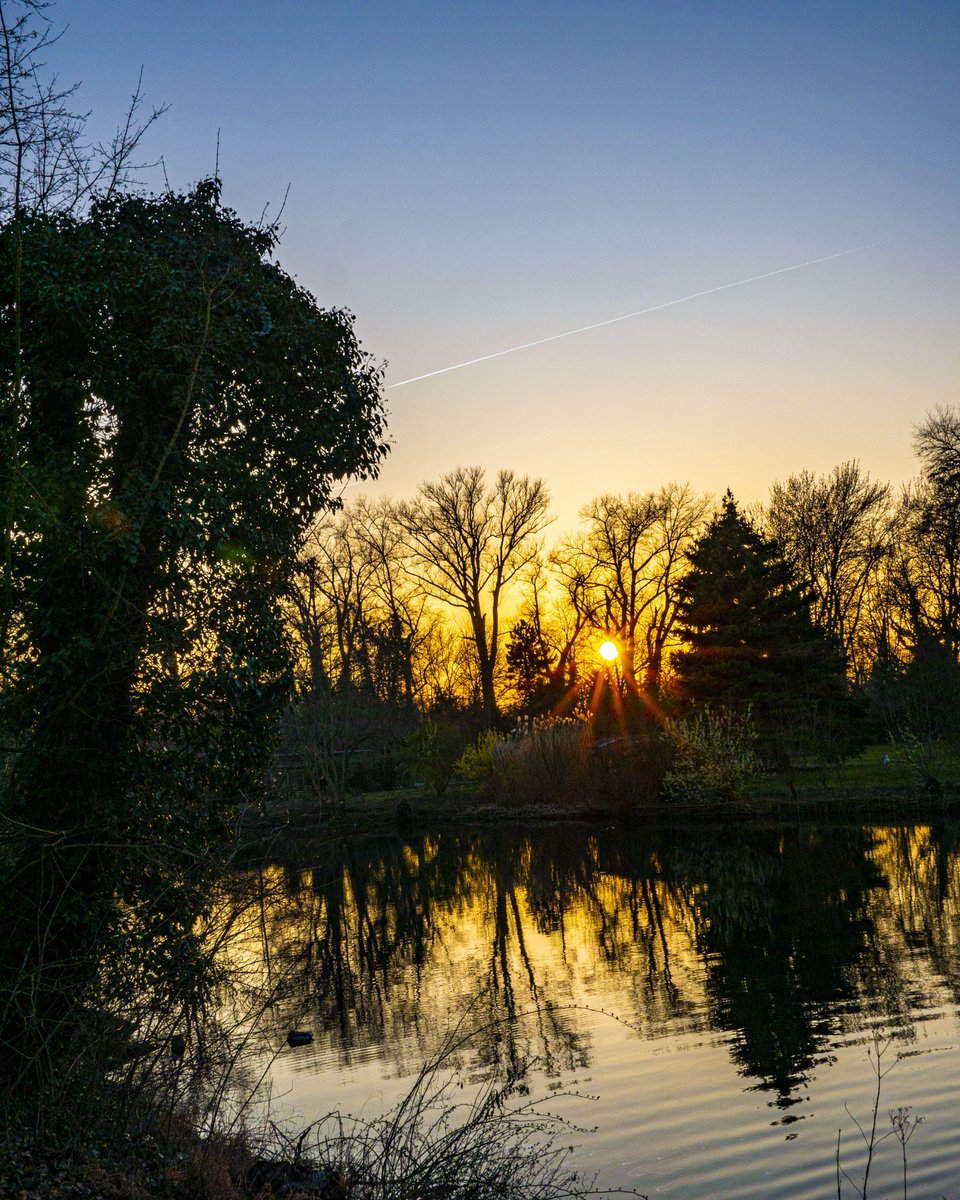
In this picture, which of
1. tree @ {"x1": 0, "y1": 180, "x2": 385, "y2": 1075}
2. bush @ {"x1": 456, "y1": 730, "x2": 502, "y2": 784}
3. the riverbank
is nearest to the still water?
tree @ {"x1": 0, "y1": 180, "x2": 385, "y2": 1075}

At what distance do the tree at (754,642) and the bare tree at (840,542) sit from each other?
10.2 meters

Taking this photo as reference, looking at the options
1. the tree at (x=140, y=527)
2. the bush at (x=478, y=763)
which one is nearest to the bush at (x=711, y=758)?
the bush at (x=478, y=763)

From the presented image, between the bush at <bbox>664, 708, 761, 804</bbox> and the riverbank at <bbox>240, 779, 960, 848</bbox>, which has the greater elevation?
the bush at <bbox>664, 708, 761, 804</bbox>

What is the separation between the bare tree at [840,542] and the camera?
44.5m

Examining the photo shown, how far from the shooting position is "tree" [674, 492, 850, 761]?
107ft

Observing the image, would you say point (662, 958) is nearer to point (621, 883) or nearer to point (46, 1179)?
point (621, 883)

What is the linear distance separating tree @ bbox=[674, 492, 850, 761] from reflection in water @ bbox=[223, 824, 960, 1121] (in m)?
6.84

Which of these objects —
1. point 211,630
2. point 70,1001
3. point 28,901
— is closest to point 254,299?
point 211,630

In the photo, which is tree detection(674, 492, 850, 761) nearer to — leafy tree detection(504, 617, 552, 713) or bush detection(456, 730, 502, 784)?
bush detection(456, 730, 502, 784)

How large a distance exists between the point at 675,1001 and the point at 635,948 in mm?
3332

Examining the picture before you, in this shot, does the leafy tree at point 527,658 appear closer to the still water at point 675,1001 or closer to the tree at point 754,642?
the tree at point 754,642

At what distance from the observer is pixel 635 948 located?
15289mm

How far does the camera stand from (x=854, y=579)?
45250 millimetres

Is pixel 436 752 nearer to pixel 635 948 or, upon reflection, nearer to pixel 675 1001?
pixel 635 948
